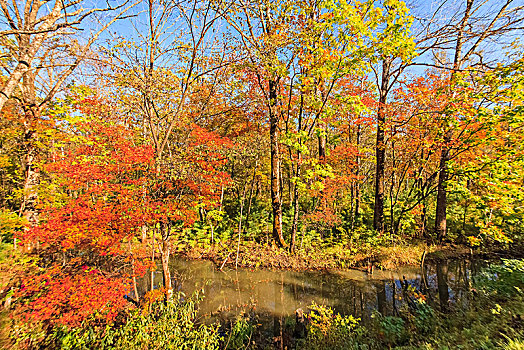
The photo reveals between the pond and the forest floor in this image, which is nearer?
the pond

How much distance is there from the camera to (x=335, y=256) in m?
9.76

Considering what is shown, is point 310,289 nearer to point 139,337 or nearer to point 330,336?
point 330,336

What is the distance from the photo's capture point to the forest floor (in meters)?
9.26

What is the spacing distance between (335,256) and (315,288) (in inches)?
Result: 95.9

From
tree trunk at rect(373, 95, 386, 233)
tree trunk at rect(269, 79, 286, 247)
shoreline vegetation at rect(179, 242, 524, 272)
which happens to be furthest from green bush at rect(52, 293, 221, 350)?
tree trunk at rect(373, 95, 386, 233)

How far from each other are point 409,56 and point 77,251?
1326 centimetres

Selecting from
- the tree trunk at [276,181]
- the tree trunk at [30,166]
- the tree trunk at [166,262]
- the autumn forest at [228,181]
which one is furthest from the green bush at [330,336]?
the tree trunk at [30,166]

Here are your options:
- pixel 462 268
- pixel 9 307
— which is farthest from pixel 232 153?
pixel 462 268

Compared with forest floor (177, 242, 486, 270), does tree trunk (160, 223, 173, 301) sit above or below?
above

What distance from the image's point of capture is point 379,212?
35.7ft

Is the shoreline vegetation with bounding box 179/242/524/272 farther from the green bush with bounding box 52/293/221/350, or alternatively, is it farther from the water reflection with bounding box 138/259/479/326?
the green bush with bounding box 52/293/221/350

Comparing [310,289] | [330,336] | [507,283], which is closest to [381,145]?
[507,283]

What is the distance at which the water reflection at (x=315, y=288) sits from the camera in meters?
6.62

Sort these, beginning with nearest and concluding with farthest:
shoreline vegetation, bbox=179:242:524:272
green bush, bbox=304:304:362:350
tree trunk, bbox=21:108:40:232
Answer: green bush, bbox=304:304:362:350 → tree trunk, bbox=21:108:40:232 → shoreline vegetation, bbox=179:242:524:272
